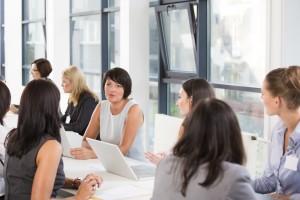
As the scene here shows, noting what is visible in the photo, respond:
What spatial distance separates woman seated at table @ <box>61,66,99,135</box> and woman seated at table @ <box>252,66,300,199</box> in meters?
2.42

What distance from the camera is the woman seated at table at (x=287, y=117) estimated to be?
2.88 m

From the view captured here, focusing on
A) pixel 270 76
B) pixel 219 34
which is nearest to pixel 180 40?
pixel 219 34

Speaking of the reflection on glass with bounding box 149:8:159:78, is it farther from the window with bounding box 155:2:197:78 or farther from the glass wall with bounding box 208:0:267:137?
the glass wall with bounding box 208:0:267:137

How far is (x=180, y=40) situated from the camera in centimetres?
567

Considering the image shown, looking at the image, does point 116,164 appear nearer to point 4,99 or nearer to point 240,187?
point 4,99

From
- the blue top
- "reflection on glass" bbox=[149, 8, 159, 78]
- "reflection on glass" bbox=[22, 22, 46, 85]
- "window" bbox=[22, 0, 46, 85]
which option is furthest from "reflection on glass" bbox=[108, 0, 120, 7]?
the blue top

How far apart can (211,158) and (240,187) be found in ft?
0.45

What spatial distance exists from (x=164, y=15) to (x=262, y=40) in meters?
1.69

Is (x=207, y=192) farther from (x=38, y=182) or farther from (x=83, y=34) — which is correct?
(x=83, y=34)

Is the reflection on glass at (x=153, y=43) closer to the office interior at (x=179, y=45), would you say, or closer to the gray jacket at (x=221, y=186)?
the office interior at (x=179, y=45)

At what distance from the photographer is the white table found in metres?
2.85

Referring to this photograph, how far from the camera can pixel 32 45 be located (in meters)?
9.90

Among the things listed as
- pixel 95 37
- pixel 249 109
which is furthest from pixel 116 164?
pixel 95 37

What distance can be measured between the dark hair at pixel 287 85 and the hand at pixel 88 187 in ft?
3.45
